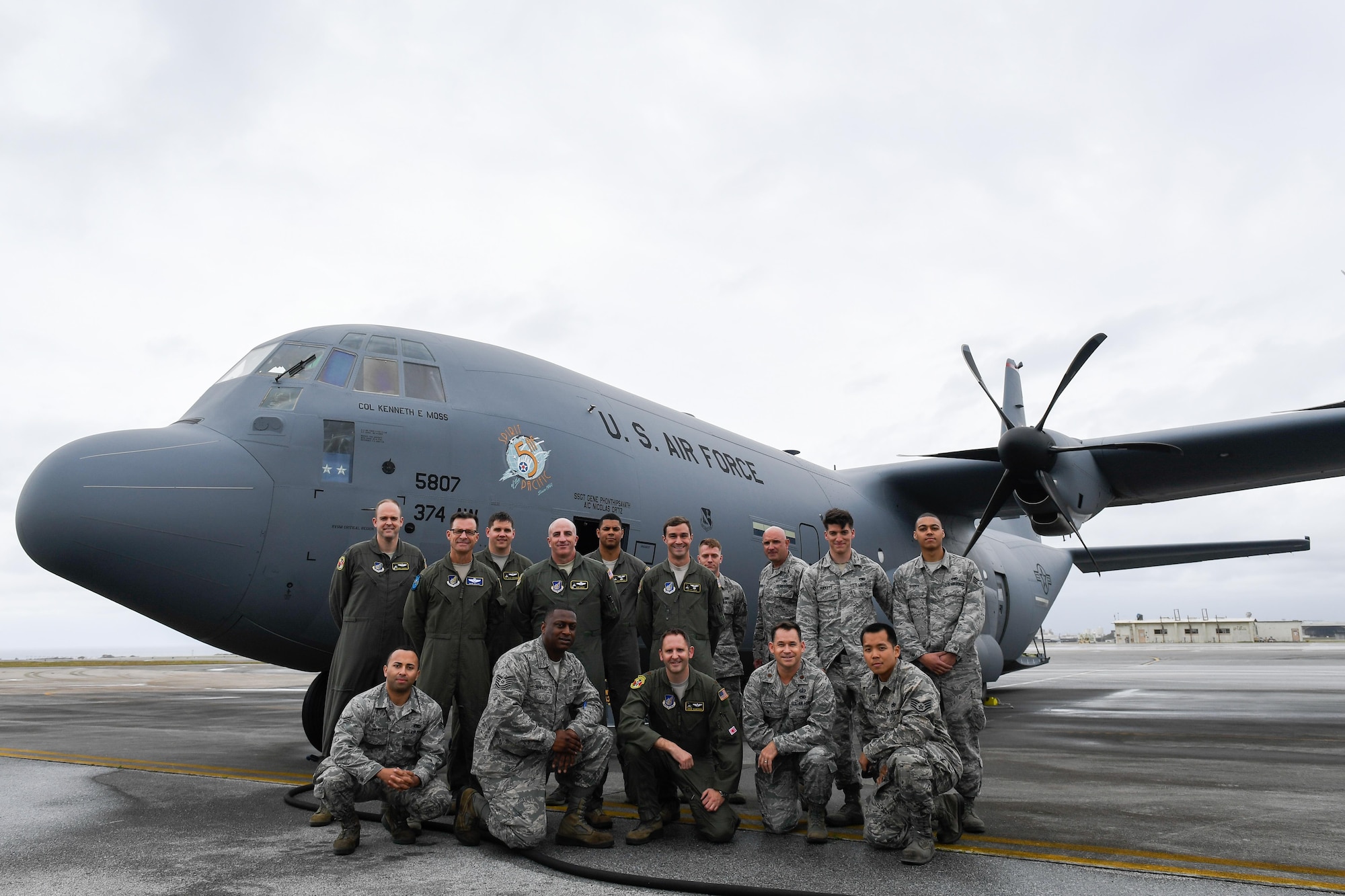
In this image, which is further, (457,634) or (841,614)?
(841,614)

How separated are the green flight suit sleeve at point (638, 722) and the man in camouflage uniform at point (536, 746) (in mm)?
131

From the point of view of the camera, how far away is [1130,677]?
29875 millimetres

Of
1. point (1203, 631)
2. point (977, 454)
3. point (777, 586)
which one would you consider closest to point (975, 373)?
point (977, 454)

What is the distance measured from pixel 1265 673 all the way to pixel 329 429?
3608 cm

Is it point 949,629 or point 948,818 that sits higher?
point 949,629

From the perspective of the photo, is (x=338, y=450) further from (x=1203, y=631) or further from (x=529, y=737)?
(x=1203, y=631)

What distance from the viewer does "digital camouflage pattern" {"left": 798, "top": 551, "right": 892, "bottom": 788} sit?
6.70 m

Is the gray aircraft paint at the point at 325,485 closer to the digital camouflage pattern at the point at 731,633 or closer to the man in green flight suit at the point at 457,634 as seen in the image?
the man in green flight suit at the point at 457,634

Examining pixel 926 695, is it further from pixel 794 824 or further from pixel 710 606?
pixel 710 606

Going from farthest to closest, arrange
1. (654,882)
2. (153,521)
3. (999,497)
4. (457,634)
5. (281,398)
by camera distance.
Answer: (999,497), (281,398), (153,521), (457,634), (654,882)

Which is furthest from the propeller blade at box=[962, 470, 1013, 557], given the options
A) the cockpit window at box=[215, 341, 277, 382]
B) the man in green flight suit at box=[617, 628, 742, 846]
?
the cockpit window at box=[215, 341, 277, 382]

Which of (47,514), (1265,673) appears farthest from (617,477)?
(1265,673)

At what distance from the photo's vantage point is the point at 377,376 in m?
A: 8.27

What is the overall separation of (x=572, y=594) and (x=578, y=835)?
1.81 meters
